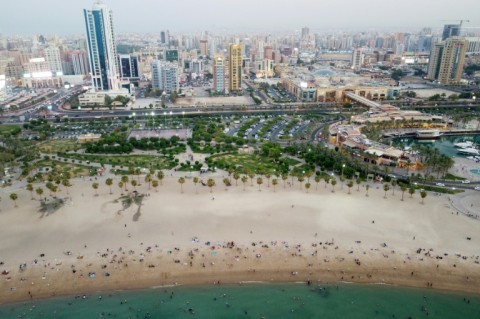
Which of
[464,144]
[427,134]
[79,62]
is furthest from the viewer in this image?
[79,62]

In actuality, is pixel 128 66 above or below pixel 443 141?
above

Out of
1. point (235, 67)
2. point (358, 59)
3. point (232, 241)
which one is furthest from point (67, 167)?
point (358, 59)

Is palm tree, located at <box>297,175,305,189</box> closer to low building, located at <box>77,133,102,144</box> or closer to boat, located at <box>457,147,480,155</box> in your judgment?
boat, located at <box>457,147,480,155</box>

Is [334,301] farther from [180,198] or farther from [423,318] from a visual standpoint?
[180,198]

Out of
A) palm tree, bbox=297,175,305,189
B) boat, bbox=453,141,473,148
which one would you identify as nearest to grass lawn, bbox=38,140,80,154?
palm tree, bbox=297,175,305,189

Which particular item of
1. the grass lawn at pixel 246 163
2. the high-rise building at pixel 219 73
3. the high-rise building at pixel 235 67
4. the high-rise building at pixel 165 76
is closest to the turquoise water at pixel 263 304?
the grass lawn at pixel 246 163

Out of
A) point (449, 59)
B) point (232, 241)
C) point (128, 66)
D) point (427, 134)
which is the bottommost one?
point (232, 241)

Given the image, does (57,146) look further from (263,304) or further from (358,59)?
(358,59)
